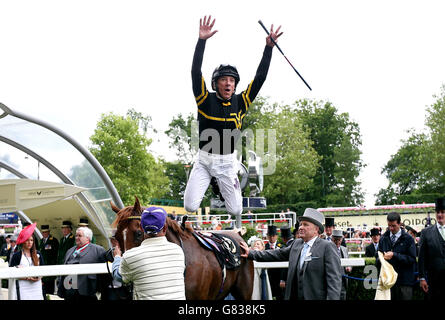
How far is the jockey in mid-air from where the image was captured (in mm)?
5621

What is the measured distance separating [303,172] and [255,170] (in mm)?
27985

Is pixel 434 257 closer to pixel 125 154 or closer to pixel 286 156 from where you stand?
pixel 125 154

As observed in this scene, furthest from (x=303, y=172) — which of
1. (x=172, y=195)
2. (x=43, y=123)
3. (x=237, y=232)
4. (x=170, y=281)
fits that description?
(x=170, y=281)

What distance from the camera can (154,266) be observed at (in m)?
3.89

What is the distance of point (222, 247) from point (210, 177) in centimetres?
80

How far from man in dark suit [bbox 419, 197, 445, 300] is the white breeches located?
2640 millimetres

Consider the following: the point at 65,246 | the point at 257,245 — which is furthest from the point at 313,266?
the point at 65,246

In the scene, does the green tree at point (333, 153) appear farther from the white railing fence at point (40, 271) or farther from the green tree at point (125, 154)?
the white railing fence at point (40, 271)

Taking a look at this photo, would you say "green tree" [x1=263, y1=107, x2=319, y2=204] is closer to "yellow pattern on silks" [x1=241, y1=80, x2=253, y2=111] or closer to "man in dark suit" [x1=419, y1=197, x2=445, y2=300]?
"man in dark suit" [x1=419, y1=197, x2=445, y2=300]

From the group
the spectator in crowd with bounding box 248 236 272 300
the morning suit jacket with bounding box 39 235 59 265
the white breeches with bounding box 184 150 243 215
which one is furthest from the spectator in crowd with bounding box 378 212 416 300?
the morning suit jacket with bounding box 39 235 59 265

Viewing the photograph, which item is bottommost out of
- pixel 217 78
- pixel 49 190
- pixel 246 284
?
pixel 246 284

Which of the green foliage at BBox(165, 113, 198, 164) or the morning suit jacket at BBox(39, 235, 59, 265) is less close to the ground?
the green foliage at BBox(165, 113, 198, 164)
